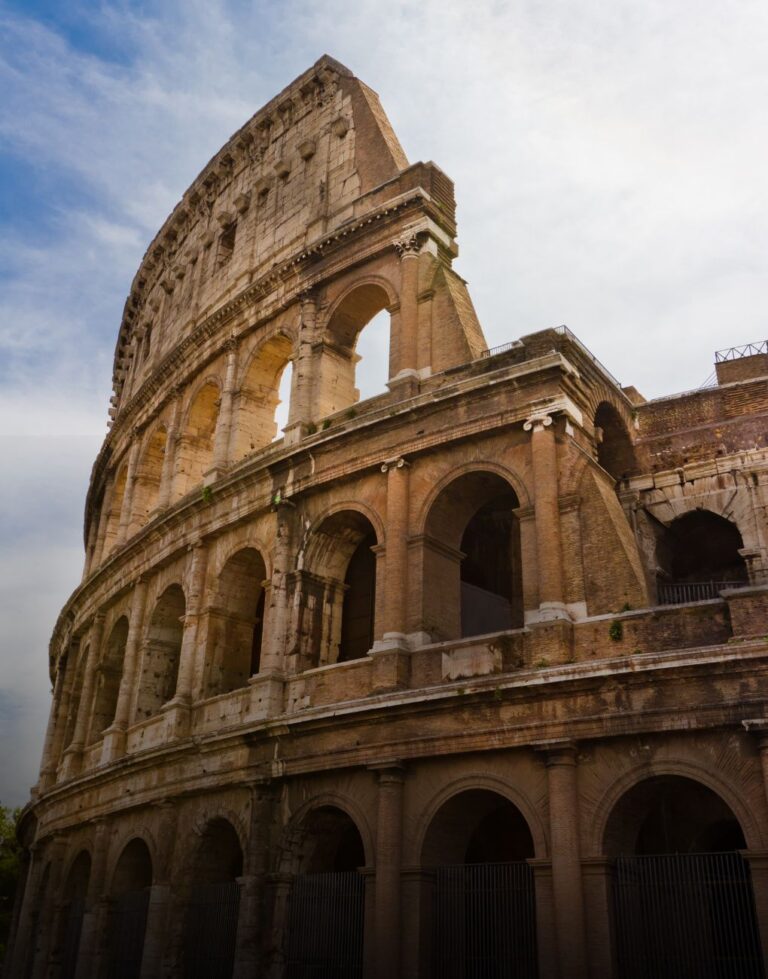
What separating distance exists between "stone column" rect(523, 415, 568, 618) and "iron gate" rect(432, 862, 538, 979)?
290 cm

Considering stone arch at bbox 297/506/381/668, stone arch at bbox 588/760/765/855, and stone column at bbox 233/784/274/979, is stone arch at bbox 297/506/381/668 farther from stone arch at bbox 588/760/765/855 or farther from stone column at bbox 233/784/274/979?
stone arch at bbox 588/760/765/855

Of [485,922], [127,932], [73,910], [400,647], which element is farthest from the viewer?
[73,910]

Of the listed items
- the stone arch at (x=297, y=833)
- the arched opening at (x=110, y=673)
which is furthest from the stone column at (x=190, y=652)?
the arched opening at (x=110, y=673)

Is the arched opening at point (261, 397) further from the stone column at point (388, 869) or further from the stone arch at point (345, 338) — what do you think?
the stone column at point (388, 869)

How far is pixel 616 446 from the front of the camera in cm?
1502

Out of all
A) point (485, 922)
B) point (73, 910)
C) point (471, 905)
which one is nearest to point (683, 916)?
point (485, 922)

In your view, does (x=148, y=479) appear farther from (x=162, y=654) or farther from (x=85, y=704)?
(x=162, y=654)

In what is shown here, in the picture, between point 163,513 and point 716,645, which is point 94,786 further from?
point 716,645

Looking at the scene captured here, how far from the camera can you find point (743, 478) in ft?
45.5

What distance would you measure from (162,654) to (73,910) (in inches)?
189

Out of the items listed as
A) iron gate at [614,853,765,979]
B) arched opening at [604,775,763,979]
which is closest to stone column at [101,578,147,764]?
arched opening at [604,775,763,979]

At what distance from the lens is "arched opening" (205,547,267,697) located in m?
15.8

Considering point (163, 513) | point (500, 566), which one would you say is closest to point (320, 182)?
point (163, 513)

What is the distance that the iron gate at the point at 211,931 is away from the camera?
1316 cm
